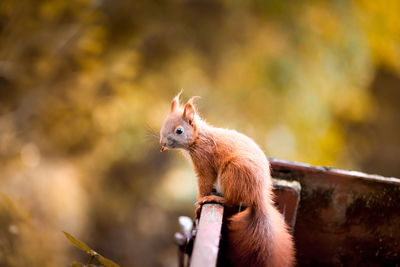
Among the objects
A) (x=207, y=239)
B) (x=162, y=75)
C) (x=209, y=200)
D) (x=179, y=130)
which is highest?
(x=162, y=75)

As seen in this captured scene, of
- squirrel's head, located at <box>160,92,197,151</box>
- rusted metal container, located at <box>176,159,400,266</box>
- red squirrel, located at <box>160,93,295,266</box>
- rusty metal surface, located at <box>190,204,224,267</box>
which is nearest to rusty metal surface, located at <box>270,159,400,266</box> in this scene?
rusted metal container, located at <box>176,159,400,266</box>

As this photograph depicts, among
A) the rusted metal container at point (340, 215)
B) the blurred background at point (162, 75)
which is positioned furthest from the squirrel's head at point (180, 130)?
the blurred background at point (162, 75)

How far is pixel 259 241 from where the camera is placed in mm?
1137

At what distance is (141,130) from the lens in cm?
342

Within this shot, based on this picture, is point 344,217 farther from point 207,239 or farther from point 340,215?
point 207,239

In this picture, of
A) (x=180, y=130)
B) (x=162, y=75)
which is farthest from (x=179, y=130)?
(x=162, y=75)

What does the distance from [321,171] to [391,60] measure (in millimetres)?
2374

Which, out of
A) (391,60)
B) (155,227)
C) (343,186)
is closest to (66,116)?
(155,227)

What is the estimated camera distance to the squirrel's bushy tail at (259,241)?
112 cm

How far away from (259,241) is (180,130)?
481mm

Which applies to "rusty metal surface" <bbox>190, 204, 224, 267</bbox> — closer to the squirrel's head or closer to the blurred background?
the squirrel's head

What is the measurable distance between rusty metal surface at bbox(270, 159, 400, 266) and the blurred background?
166 centimetres

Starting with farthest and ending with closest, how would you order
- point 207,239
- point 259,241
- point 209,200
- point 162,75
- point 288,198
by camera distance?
1. point 162,75
2. point 288,198
3. point 209,200
4. point 259,241
5. point 207,239

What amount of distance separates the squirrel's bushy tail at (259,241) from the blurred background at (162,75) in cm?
191
